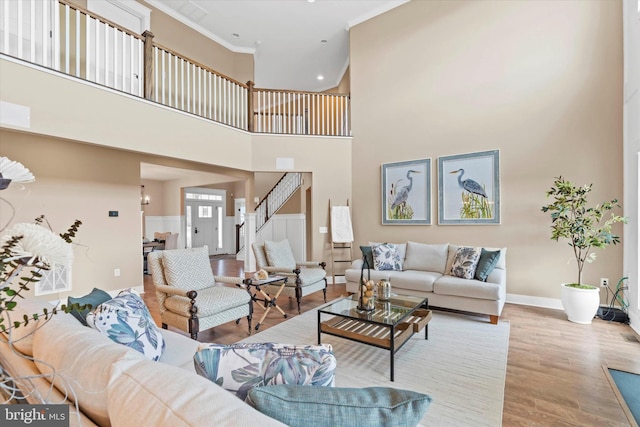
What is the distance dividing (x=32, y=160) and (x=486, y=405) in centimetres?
587

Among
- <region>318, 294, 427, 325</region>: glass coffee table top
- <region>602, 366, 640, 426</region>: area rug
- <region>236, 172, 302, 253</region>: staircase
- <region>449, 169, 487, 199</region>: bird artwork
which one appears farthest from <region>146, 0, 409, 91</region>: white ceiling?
<region>602, 366, 640, 426</region>: area rug

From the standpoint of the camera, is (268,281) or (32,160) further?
(32,160)

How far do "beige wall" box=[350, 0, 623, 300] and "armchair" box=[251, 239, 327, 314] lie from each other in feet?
5.65

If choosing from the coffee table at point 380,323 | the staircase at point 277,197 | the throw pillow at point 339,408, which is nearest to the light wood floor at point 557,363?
the coffee table at point 380,323

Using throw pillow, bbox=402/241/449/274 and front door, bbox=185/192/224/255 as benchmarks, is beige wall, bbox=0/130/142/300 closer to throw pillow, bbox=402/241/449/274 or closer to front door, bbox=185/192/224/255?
front door, bbox=185/192/224/255

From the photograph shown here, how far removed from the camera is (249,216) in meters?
7.01

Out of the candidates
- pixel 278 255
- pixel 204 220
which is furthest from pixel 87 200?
pixel 204 220

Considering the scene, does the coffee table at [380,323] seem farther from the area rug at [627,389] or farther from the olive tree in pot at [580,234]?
the olive tree in pot at [580,234]

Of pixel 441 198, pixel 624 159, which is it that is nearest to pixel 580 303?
pixel 624 159

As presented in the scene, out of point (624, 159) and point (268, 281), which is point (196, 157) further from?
point (624, 159)

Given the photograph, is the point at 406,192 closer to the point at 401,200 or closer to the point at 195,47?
the point at 401,200

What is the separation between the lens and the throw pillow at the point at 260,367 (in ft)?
3.24

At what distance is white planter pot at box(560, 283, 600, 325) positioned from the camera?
3.58 meters
